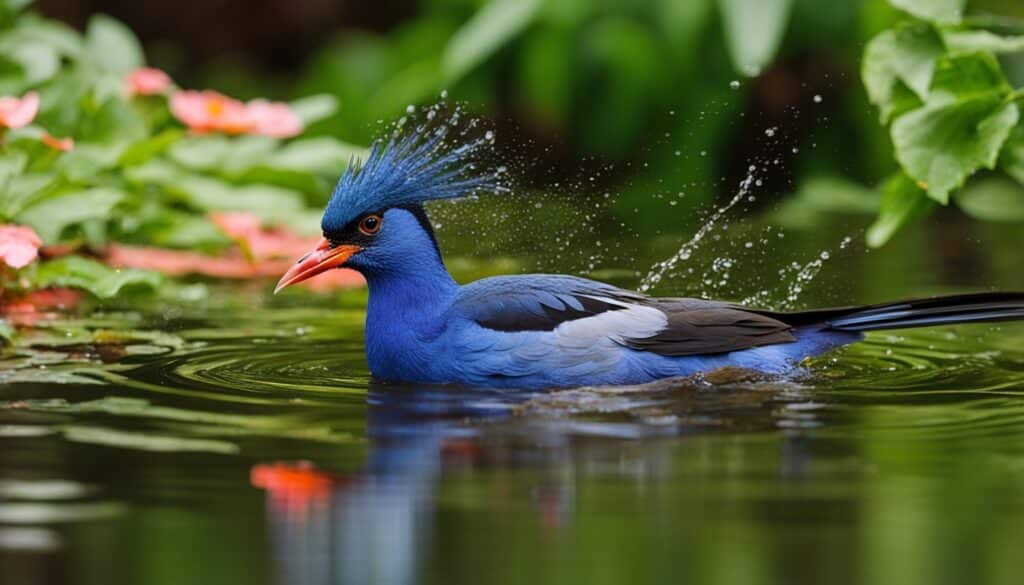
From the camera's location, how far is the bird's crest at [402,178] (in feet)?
18.0

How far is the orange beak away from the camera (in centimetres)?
547

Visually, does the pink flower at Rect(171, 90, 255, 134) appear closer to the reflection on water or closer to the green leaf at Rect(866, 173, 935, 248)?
the reflection on water

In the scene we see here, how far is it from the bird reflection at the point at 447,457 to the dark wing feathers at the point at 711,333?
0.49ft

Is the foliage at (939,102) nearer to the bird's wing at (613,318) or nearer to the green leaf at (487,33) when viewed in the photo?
the bird's wing at (613,318)

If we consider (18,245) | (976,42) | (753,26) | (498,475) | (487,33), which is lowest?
(498,475)

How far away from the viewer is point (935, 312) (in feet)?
17.3

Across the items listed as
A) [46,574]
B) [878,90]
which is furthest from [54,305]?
[46,574]

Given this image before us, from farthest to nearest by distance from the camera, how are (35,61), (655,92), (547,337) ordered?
(655,92)
(35,61)
(547,337)

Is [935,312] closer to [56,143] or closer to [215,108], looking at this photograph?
[56,143]

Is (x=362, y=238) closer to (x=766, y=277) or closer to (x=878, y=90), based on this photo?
(x=878, y=90)

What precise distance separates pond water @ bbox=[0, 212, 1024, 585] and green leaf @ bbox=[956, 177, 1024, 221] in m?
4.17

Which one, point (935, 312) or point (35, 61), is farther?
point (35, 61)

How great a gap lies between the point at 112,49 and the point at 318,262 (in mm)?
3641

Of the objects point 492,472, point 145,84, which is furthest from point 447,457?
point 145,84
